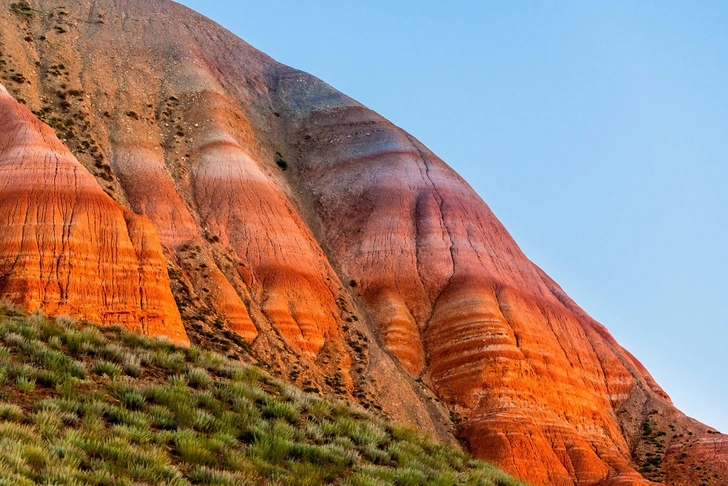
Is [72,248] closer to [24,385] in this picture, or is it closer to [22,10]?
[24,385]

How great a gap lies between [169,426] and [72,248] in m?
22.2

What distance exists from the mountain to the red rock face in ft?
0.30

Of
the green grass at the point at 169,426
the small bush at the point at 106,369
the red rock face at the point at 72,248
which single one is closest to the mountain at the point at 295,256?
the red rock face at the point at 72,248

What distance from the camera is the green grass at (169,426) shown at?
9.48m

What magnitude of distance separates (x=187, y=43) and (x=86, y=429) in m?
56.3

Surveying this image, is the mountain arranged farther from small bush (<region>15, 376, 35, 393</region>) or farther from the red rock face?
small bush (<region>15, 376, 35, 393</region>)

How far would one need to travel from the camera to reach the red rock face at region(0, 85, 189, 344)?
30.4 meters

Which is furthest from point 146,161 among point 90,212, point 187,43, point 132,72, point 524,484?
point 524,484

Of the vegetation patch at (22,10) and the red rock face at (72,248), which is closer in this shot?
the red rock face at (72,248)

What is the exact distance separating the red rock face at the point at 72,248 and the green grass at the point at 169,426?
13919 millimetres

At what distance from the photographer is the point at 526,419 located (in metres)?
44.8

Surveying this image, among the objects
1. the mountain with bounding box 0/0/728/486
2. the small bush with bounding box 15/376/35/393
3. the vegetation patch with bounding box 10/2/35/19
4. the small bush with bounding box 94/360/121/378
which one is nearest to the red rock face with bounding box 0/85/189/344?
the mountain with bounding box 0/0/728/486

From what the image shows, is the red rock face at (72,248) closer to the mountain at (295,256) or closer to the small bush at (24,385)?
the mountain at (295,256)

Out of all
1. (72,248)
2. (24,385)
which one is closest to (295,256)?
→ (72,248)
